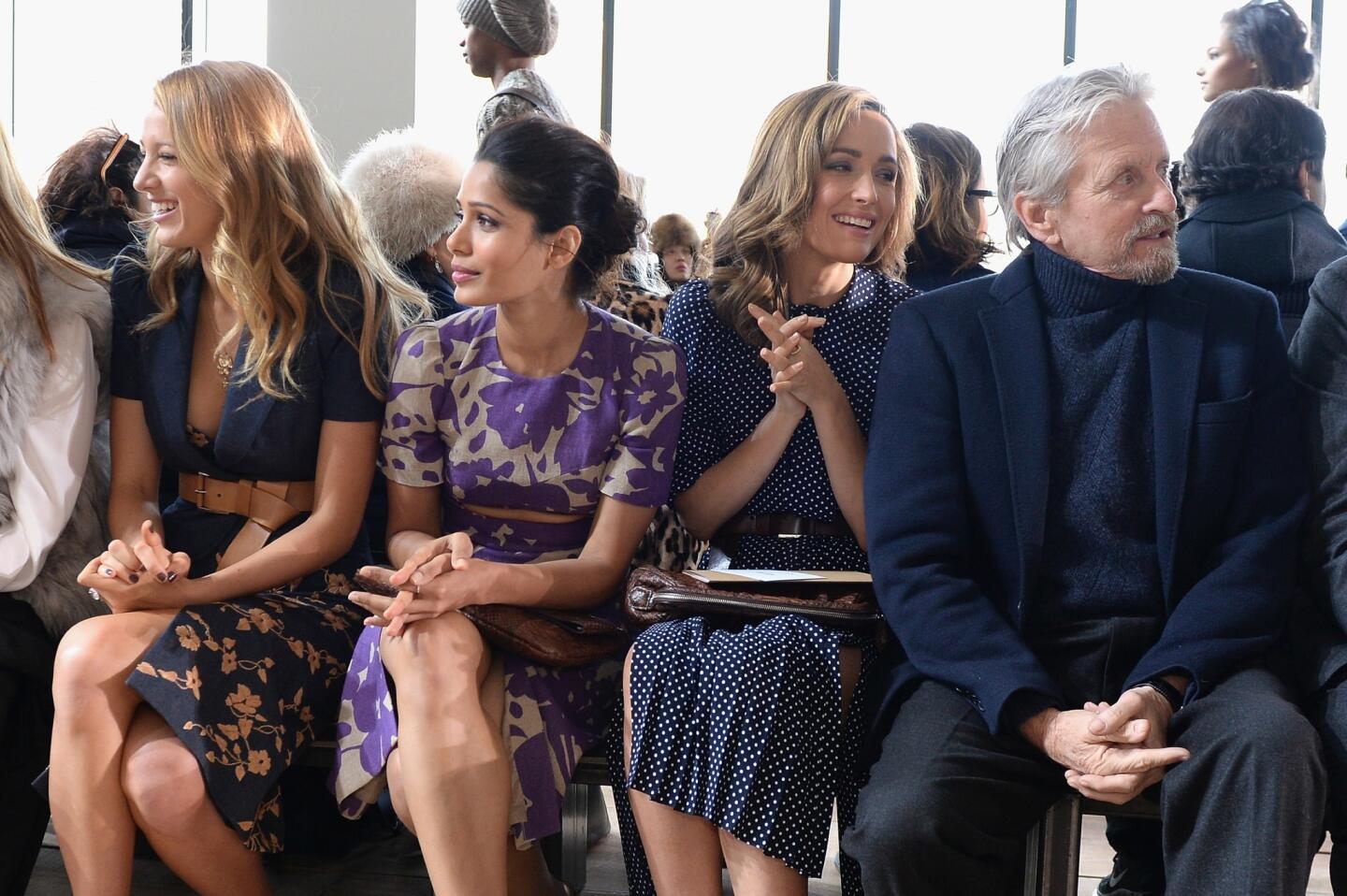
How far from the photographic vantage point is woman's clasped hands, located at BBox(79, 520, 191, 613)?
2.24 metres

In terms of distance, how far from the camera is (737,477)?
2.57 m

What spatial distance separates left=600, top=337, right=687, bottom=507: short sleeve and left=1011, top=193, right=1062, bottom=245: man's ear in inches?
26.1

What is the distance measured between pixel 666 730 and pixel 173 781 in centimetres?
76

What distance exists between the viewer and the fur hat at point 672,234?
18.9ft

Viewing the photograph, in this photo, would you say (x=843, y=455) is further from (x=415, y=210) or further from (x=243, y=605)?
(x=415, y=210)

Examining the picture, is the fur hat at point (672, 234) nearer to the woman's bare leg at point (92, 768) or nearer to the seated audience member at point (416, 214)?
the seated audience member at point (416, 214)

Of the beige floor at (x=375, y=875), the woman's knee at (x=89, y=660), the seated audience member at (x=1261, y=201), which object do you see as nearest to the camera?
the woman's knee at (x=89, y=660)

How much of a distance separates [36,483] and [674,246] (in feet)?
11.8

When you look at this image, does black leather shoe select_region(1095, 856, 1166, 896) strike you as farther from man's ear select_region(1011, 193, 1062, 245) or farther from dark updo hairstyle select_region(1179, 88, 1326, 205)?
dark updo hairstyle select_region(1179, 88, 1326, 205)

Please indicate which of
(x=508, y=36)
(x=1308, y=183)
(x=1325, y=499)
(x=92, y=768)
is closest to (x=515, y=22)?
(x=508, y=36)

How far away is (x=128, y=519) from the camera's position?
253cm

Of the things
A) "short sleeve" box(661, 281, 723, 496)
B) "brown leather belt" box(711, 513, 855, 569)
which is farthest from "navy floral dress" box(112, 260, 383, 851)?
"brown leather belt" box(711, 513, 855, 569)

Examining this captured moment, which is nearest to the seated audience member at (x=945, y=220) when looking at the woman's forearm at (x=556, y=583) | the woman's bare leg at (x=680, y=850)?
the woman's forearm at (x=556, y=583)

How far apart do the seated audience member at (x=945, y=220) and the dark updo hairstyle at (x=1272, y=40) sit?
5.57 ft
